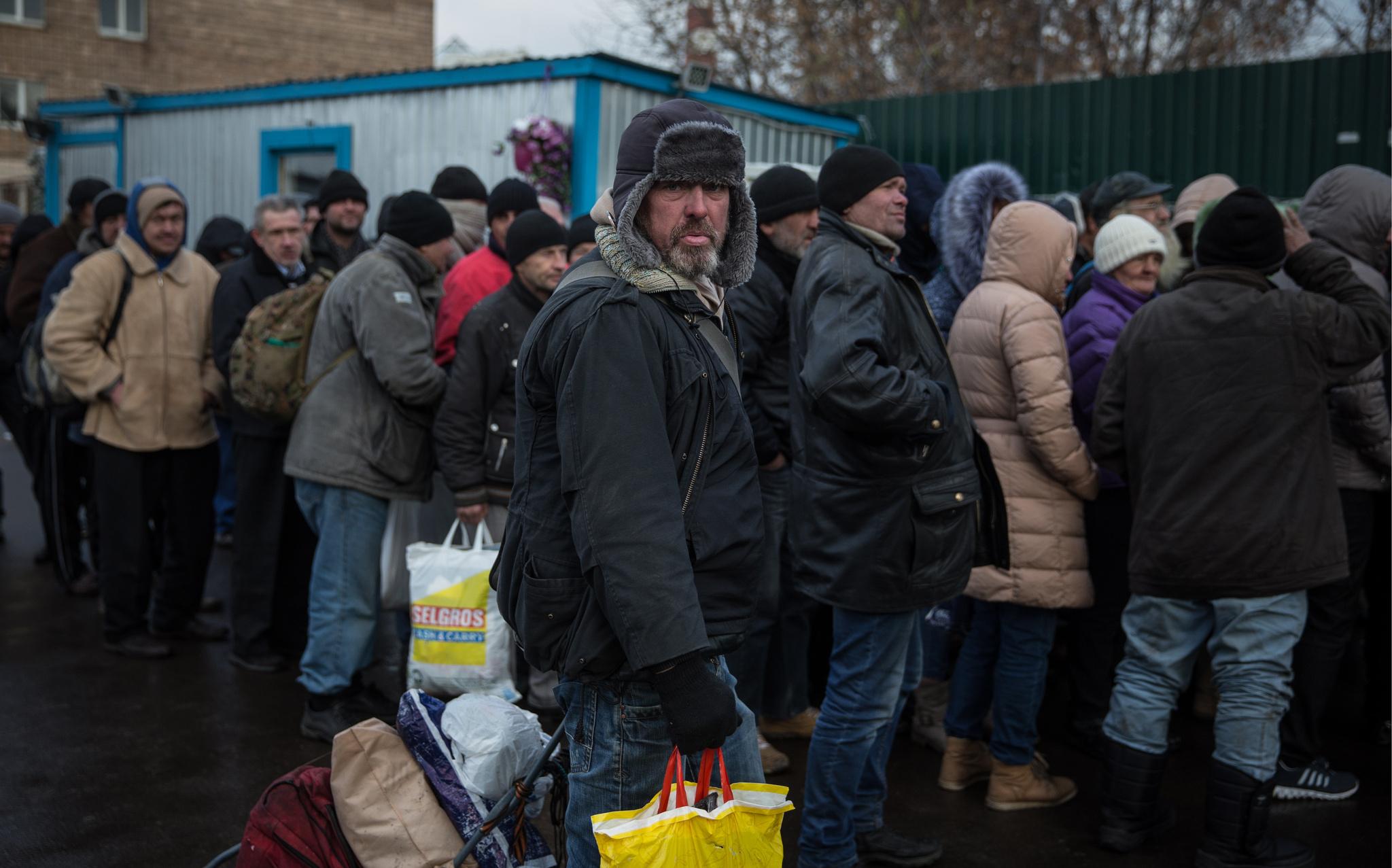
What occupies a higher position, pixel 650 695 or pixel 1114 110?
pixel 1114 110

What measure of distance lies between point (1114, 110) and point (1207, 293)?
22.6 feet

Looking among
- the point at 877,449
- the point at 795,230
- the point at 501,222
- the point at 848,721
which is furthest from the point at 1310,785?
the point at 501,222

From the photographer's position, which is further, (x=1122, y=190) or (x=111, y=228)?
(x=111, y=228)

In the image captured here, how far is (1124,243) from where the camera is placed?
495 cm

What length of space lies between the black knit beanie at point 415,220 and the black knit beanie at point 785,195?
133 centimetres

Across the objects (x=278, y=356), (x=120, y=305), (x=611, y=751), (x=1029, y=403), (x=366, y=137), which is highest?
(x=366, y=137)

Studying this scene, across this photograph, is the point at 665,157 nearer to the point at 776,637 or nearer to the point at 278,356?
the point at 776,637

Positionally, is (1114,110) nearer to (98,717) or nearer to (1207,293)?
(1207,293)

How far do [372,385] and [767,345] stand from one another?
1.60m

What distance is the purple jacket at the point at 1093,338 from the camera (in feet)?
15.5

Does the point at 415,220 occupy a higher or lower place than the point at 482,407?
higher

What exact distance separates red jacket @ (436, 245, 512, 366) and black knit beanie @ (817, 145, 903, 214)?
194cm

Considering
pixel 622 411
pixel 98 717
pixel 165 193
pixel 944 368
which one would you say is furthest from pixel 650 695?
pixel 165 193

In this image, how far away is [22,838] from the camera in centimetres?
395
